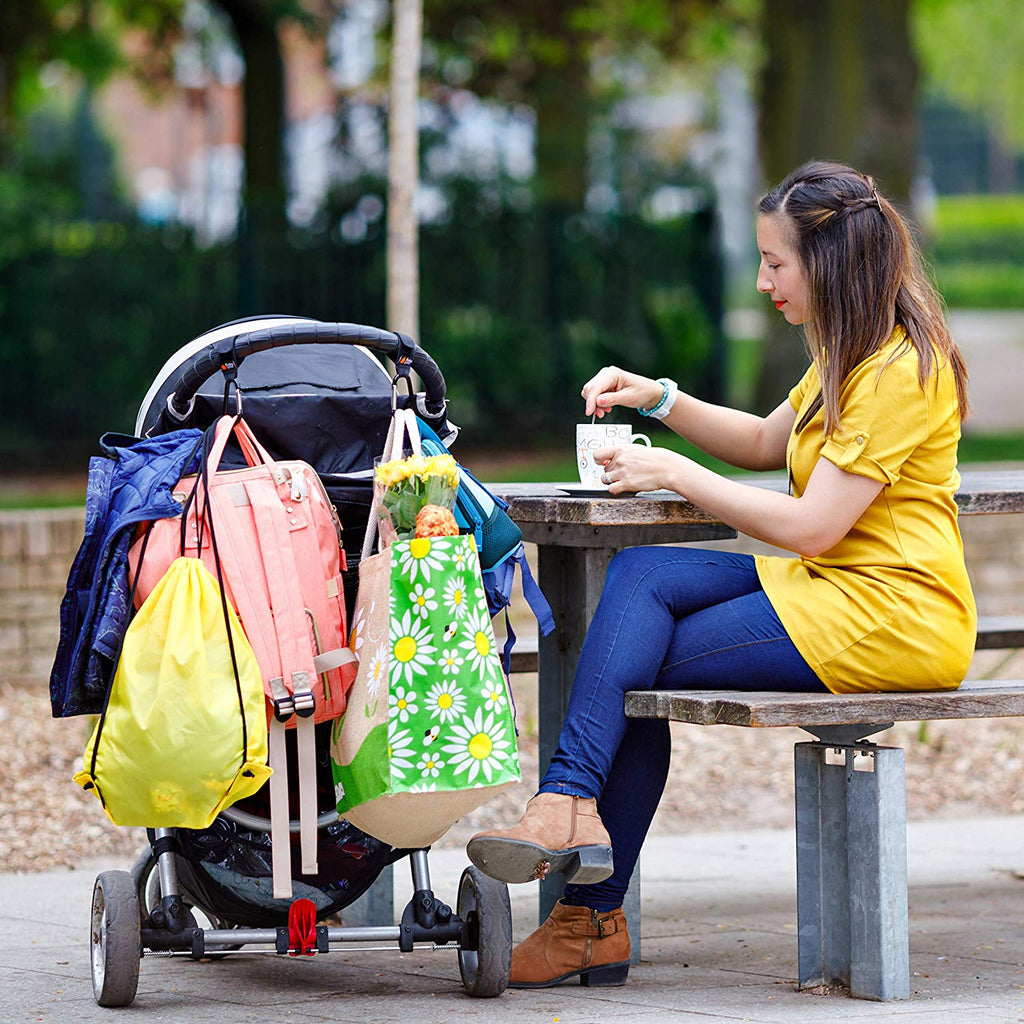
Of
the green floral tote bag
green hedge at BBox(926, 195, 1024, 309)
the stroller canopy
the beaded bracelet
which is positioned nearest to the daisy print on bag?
the green floral tote bag

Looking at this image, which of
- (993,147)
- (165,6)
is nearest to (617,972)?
(165,6)

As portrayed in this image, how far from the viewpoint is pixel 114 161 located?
35.4 meters

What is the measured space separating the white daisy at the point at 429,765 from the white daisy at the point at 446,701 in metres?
0.07

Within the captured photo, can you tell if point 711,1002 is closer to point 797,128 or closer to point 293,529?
point 293,529

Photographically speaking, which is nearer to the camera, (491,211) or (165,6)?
(491,211)

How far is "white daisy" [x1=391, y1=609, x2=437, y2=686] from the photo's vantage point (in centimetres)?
322

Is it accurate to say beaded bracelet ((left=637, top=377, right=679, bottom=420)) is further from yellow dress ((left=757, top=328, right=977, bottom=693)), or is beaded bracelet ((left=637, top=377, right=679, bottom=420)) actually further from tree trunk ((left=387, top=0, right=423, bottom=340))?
tree trunk ((left=387, top=0, right=423, bottom=340))

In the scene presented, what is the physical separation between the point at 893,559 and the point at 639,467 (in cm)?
Result: 52

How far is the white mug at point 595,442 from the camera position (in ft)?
A: 12.6

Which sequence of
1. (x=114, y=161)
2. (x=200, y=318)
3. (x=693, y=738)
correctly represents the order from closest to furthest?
(x=693, y=738)
(x=200, y=318)
(x=114, y=161)

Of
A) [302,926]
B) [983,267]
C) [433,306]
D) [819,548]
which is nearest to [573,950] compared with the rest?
[302,926]

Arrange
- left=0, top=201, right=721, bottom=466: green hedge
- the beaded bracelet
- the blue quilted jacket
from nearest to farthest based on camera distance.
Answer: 1. the blue quilted jacket
2. the beaded bracelet
3. left=0, top=201, right=721, bottom=466: green hedge

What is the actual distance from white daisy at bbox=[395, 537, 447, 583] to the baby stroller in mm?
326

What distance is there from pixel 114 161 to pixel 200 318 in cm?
2474
